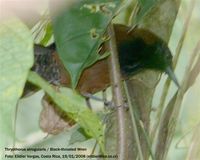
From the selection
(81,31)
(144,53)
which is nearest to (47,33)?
(81,31)

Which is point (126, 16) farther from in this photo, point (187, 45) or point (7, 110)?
point (7, 110)

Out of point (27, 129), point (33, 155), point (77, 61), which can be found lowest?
point (27, 129)

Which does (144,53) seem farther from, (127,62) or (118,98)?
(118,98)

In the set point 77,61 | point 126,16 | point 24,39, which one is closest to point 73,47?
point 77,61

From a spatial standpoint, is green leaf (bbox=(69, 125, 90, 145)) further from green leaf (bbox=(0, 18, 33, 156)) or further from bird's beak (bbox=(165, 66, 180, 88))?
green leaf (bbox=(0, 18, 33, 156))

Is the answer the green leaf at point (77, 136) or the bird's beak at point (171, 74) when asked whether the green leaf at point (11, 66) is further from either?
the bird's beak at point (171, 74)

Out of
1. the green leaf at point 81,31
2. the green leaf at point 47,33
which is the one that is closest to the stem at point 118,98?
the green leaf at point 81,31
